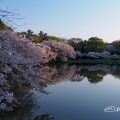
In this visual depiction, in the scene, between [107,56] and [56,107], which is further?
[107,56]

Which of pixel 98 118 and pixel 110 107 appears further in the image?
pixel 110 107

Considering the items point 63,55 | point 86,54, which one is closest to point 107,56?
point 86,54

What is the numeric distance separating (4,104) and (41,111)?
222 cm

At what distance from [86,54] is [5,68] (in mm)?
56430

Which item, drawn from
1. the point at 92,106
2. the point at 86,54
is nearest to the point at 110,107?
the point at 92,106

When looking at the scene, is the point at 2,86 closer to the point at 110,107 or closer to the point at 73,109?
the point at 73,109

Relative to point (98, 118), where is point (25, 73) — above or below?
above

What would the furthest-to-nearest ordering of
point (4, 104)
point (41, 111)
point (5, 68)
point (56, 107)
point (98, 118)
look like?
point (56, 107)
point (41, 111)
point (98, 118)
point (4, 104)
point (5, 68)

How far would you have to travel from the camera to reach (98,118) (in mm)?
11359

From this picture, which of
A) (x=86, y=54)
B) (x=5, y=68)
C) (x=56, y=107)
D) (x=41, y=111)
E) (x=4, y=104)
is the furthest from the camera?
(x=86, y=54)

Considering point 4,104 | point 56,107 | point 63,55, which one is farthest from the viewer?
point 63,55

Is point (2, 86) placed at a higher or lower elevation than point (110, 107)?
higher

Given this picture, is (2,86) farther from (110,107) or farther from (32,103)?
(110,107)

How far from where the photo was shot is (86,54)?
65.9 metres
